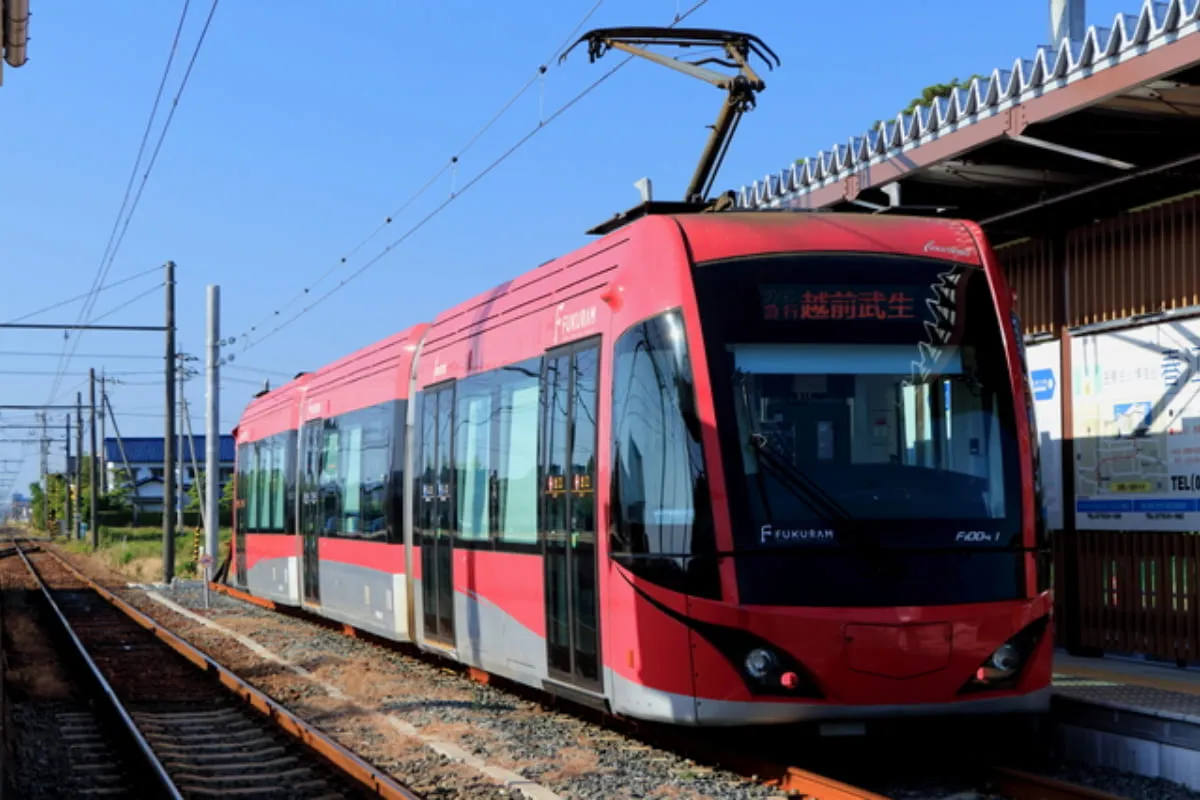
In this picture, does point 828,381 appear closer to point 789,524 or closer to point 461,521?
point 789,524

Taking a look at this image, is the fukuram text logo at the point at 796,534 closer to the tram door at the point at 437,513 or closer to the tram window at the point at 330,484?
the tram door at the point at 437,513

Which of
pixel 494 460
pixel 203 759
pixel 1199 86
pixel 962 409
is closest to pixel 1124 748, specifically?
pixel 962 409

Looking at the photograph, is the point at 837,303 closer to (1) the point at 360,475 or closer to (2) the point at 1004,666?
(2) the point at 1004,666

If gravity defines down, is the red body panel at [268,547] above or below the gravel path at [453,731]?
above

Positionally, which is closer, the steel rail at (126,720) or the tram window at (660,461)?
the tram window at (660,461)

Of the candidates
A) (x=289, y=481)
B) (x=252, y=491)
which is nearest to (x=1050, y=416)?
(x=289, y=481)

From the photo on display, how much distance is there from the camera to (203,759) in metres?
11.7

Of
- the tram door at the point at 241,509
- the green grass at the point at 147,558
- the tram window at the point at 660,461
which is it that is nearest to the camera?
the tram window at the point at 660,461

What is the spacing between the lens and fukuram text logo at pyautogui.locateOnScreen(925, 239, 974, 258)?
10172 millimetres

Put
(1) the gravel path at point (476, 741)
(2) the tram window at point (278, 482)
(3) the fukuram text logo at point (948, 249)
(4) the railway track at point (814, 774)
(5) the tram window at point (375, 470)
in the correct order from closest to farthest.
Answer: (4) the railway track at point (814, 774)
(1) the gravel path at point (476, 741)
(3) the fukuram text logo at point (948, 249)
(5) the tram window at point (375, 470)
(2) the tram window at point (278, 482)

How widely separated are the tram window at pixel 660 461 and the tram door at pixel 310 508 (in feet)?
37.7

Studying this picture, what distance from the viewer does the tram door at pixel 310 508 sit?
2131 cm

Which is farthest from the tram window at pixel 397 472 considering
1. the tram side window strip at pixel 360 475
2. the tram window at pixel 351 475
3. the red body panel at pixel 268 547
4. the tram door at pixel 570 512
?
the red body panel at pixel 268 547

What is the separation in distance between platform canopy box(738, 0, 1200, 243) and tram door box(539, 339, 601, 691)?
2372 millimetres
